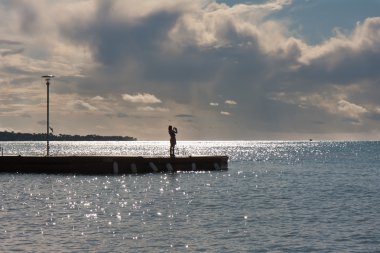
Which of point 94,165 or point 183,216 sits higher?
point 94,165

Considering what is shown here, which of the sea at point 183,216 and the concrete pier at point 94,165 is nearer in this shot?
the sea at point 183,216

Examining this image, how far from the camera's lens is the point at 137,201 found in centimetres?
4709

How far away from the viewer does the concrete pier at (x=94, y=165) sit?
232ft

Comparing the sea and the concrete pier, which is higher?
the concrete pier

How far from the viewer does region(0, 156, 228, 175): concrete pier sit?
70.8m

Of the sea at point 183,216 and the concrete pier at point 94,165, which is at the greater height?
the concrete pier at point 94,165

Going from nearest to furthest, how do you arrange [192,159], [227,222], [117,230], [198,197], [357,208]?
[117,230], [227,222], [357,208], [198,197], [192,159]

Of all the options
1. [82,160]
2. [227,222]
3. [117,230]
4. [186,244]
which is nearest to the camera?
[186,244]

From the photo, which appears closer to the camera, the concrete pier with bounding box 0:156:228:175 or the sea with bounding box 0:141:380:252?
the sea with bounding box 0:141:380:252

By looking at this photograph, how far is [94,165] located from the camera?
235ft

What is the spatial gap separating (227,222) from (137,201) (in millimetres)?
12737

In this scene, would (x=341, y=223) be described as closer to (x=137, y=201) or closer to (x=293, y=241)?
(x=293, y=241)

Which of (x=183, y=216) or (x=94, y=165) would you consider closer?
(x=183, y=216)

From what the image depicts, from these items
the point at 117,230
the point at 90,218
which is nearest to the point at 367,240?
the point at 117,230
